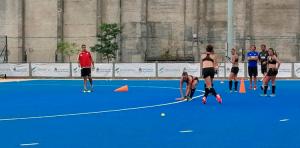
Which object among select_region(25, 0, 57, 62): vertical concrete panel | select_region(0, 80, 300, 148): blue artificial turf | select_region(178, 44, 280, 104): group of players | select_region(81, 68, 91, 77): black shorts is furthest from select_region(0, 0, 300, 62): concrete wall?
select_region(0, 80, 300, 148): blue artificial turf

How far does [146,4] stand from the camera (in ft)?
183

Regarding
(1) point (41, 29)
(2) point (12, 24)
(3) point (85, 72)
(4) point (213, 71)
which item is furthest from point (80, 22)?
(4) point (213, 71)

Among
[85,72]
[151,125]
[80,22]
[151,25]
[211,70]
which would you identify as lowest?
[151,125]

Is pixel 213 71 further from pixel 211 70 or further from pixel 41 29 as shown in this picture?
pixel 41 29

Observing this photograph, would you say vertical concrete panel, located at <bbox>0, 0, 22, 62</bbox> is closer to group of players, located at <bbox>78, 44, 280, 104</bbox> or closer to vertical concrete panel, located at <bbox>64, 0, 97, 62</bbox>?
vertical concrete panel, located at <bbox>64, 0, 97, 62</bbox>

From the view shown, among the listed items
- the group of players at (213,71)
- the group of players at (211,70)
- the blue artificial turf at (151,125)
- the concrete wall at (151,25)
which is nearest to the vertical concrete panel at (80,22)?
the concrete wall at (151,25)

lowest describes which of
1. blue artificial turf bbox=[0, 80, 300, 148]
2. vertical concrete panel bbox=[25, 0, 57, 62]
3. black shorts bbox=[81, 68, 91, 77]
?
blue artificial turf bbox=[0, 80, 300, 148]

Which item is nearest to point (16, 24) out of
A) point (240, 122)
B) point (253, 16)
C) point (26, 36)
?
point (26, 36)

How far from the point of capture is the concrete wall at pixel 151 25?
53844 mm

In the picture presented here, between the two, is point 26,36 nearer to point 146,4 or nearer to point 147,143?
point 146,4

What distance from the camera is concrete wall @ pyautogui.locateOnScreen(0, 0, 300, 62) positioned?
177ft

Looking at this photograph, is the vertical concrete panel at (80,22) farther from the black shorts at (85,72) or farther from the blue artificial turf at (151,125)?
the blue artificial turf at (151,125)

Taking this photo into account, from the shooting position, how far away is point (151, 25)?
55.9 m

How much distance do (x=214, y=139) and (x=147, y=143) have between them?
47.5 inches
